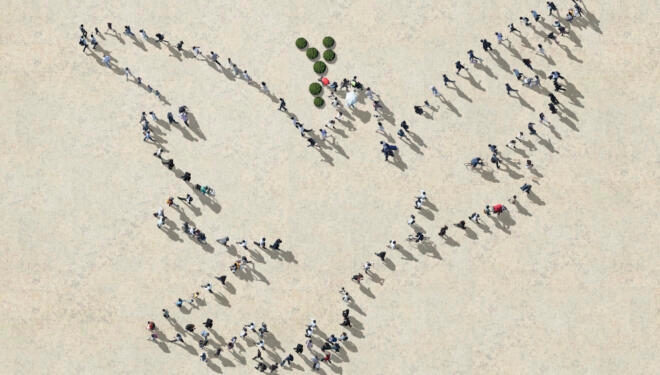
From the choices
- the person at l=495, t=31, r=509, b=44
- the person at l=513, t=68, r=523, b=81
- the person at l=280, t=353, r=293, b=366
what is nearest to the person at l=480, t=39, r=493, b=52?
the person at l=495, t=31, r=509, b=44

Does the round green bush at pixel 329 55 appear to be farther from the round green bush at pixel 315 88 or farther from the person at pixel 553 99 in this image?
the person at pixel 553 99

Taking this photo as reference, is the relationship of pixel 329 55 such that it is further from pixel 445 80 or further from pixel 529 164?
pixel 529 164

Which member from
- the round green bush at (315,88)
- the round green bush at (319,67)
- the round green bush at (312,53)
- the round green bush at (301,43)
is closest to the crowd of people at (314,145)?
the round green bush at (315,88)

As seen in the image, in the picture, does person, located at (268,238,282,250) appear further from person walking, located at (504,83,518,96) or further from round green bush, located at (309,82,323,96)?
person walking, located at (504,83,518,96)

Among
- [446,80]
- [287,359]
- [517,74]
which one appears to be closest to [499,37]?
[517,74]

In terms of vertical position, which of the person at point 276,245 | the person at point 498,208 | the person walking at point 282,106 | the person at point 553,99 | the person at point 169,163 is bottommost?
the person at point 498,208

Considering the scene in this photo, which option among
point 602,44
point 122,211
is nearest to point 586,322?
point 602,44
